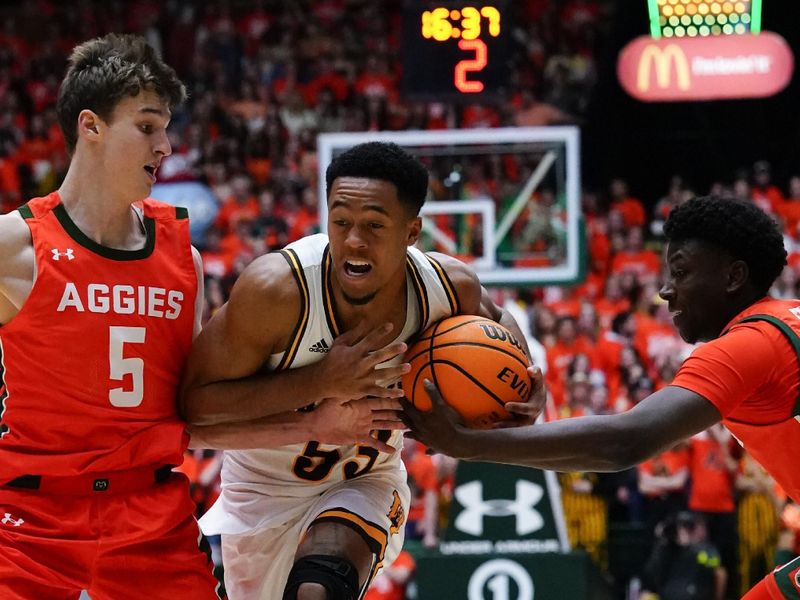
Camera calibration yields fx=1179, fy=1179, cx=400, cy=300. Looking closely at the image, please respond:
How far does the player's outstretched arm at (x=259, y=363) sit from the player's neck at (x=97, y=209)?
37 centimetres

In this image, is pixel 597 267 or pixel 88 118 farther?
pixel 597 267

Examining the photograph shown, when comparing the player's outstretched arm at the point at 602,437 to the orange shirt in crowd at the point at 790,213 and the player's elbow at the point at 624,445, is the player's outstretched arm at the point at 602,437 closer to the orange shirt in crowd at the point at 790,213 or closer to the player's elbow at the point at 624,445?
the player's elbow at the point at 624,445

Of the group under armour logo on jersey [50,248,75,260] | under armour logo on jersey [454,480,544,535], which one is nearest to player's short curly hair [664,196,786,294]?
under armour logo on jersey [50,248,75,260]

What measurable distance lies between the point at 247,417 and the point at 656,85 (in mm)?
7286

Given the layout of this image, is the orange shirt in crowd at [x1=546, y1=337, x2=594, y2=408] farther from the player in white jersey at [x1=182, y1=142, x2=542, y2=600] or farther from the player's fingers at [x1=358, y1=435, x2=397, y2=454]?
the player's fingers at [x1=358, y1=435, x2=397, y2=454]

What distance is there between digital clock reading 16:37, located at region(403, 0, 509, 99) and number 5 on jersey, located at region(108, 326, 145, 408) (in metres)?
3.99

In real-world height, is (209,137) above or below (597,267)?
above

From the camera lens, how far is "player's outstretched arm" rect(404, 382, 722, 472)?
9.80 feet

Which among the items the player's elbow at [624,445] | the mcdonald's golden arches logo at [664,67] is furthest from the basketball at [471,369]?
the mcdonald's golden arches logo at [664,67]

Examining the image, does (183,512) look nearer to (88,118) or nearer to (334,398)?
(334,398)

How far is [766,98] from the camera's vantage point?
1451 centimetres

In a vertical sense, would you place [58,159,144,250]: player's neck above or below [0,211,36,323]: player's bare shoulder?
above

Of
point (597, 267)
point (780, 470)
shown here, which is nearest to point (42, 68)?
point (597, 267)

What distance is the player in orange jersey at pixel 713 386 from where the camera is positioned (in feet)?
9.87
